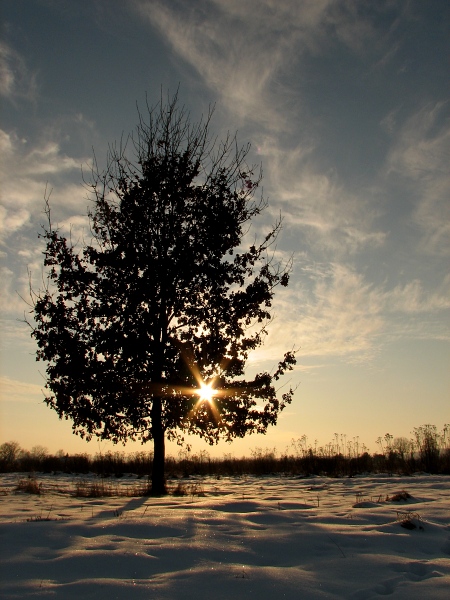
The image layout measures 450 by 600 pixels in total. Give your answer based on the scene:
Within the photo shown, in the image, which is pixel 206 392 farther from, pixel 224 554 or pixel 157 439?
pixel 224 554

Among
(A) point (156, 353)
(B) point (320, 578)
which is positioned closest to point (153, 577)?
(B) point (320, 578)

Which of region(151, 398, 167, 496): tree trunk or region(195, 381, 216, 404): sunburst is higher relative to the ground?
region(195, 381, 216, 404): sunburst

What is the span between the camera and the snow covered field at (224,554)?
2865mm

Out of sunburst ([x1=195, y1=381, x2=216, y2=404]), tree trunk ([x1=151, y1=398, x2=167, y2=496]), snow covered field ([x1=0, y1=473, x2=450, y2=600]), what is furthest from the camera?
sunburst ([x1=195, y1=381, x2=216, y2=404])

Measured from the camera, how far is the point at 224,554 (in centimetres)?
364

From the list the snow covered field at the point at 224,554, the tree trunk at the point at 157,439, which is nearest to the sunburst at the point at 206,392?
the tree trunk at the point at 157,439

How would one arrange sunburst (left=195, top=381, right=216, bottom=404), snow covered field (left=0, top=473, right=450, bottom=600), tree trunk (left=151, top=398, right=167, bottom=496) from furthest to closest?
sunburst (left=195, top=381, right=216, bottom=404) < tree trunk (left=151, top=398, right=167, bottom=496) < snow covered field (left=0, top=473, right=450, bottom=600)

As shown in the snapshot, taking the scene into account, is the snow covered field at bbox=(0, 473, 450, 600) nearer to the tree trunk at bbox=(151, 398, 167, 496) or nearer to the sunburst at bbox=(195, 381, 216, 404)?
the tree trunk at bbox=(151, 398, 167, 496)

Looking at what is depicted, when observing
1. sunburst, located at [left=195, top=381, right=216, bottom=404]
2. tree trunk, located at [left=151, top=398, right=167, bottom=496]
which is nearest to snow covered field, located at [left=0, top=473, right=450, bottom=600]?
tree trunk, located at [left=151, top=398, right=167, bottom=496]

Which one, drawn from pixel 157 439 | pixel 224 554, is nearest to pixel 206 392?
pixel 157 439

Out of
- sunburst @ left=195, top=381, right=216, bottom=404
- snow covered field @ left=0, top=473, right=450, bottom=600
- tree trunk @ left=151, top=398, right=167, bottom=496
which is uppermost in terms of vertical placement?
sunburst @ left=195, top=381, right=216, bottom=404

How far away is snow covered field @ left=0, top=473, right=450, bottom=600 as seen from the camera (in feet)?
9.40

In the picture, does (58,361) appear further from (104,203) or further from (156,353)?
→ (104,203)

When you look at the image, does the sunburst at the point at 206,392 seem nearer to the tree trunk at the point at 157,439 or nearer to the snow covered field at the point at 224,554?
the tree trunk at the point at 157,439
